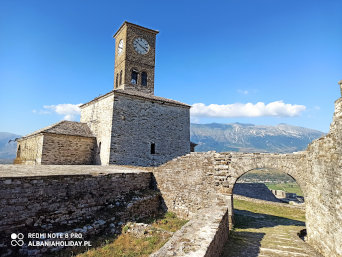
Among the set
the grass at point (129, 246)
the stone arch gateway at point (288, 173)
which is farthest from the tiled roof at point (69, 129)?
the grass at point (129, 246)

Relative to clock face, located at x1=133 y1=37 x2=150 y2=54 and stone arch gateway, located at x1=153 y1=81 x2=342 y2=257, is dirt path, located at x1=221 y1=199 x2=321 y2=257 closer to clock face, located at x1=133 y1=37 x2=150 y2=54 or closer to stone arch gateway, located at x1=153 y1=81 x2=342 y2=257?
stone arch gateway, located at x1=153 y1=81 x2=342 y2=257

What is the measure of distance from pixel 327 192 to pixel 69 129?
18339mm

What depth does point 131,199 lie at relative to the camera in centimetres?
1099

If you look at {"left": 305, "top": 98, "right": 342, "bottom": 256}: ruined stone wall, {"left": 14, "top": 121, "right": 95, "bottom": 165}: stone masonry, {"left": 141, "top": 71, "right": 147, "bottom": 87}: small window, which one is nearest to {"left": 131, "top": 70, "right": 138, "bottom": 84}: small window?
{"left": 141, "top": 71, "right": 147, "bottom": 87}: small window

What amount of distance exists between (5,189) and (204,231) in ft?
21.4

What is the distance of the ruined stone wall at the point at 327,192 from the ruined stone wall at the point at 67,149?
16.6 metres

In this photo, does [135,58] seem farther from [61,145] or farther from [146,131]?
[61,145]

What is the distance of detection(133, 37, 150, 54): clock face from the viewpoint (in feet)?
77.4

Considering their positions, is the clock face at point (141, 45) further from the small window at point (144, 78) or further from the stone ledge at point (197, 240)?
the stone ledge at point (197, 240)

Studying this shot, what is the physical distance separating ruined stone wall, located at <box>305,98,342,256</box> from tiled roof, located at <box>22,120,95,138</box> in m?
17.1

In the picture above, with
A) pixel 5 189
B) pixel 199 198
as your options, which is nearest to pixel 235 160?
pixel 199 198

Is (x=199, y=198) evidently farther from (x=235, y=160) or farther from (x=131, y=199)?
(x=131, y=199)

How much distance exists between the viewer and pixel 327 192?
19.9 ft

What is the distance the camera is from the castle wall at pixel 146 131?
56.8 feet
